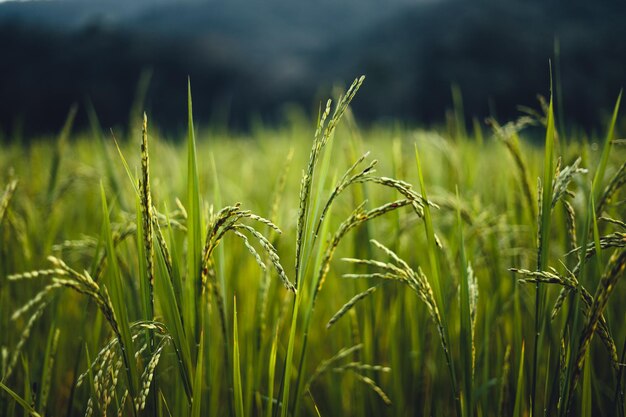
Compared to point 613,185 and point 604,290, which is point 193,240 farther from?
point 613,185

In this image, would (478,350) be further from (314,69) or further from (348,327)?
(314,69)

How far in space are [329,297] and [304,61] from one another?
18.5 ft

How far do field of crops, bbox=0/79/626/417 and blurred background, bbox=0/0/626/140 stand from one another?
10.7ft

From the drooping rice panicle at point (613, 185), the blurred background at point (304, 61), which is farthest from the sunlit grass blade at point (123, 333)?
the blurred background at point (304, 61)

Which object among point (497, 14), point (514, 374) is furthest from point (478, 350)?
point (497, 14)

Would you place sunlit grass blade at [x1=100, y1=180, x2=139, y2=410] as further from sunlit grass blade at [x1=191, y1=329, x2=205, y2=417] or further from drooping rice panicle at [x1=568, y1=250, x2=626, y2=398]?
drooping rice panicle at [x1=568, y1=250, x2=626, y2=398]

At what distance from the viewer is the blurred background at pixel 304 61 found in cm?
432

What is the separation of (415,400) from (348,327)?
0.24m

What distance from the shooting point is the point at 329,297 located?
141cm

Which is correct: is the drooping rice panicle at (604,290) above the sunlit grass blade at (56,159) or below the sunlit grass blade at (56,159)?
below

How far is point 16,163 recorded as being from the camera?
97.2 inches

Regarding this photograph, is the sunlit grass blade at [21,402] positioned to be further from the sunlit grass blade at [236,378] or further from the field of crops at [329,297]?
the sunlit grass blade at [236,378]

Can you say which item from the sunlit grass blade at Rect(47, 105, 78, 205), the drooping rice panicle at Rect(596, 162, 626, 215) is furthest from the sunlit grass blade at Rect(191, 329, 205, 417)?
the sunlit grass blade at Rect(47, 105, 78, 205)

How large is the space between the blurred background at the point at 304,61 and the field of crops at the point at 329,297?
10.7 ft
